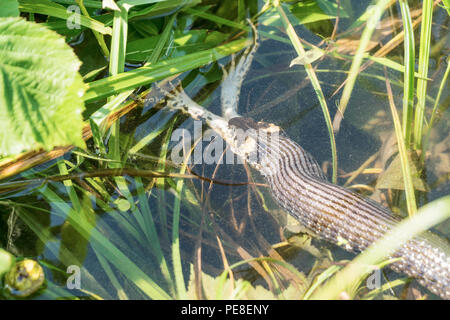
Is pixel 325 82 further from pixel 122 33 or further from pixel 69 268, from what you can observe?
pixel 69 268

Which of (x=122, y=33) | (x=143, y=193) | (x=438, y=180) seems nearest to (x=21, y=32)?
(x=122, y=33)

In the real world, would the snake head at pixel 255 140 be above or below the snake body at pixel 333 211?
above

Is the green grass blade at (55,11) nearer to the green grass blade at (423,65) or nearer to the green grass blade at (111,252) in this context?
the green grass blade at (111,252)

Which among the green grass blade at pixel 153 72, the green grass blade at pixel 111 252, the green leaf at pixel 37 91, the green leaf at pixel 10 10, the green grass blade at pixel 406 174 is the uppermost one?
the green leaf at pixel 10 10

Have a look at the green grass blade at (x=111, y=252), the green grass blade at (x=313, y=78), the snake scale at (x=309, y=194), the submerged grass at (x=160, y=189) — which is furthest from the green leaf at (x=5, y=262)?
the green grass blade at (x=313, y=78)

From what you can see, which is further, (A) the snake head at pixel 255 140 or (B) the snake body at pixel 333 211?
(A) the snake head at pixel 255 140
